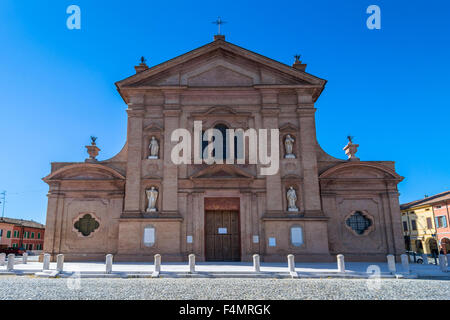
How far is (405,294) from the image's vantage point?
9.84 m

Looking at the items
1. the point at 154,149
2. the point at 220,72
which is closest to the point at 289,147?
the point at 220,72

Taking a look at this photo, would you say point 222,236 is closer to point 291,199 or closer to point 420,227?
point 291,199

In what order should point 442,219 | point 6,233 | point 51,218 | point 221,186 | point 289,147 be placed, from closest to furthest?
1. point 221,186
2. point 51,218
3. point 289,147
4. point 442,219
5. point 6,233

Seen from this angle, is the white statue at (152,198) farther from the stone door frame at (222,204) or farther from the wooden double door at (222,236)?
the wooden double door at (222,236)

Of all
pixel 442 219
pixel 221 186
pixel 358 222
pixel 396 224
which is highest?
pixel 221 186

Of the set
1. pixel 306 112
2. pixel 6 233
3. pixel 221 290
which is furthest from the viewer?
pixel 6 233

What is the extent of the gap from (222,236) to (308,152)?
6900 mm

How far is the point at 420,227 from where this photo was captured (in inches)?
1791

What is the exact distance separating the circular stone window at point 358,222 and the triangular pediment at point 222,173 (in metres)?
6.32

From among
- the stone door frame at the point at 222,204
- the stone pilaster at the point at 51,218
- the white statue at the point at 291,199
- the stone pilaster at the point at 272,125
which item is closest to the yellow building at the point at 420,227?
the white statue at the point at 291,199

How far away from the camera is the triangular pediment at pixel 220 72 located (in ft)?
71.6

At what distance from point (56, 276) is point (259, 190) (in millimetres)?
10936

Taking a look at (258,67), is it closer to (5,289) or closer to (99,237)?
(99,237)

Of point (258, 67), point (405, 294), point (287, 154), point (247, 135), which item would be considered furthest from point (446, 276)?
point (258, 67)
